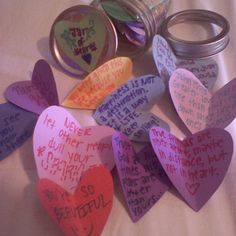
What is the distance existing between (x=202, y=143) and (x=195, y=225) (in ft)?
0.34

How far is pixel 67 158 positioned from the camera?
1.64ft

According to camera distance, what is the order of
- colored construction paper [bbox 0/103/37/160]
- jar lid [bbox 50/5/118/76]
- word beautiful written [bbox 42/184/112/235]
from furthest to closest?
1. jar lid [bbox 50/5/118/76]
2. colored construction paper [bbox 0/103/37/160]
3. word beautiful written [bbox 42/184/112/235]

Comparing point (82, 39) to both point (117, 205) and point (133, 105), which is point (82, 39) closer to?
point (133, 105)

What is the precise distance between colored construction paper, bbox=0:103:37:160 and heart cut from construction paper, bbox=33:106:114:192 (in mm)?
54

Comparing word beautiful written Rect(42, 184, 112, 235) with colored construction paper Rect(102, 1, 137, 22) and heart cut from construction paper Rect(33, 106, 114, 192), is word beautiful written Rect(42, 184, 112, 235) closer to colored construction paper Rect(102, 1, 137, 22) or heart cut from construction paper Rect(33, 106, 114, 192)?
heart cut from construction paper Rect(33, 106, 114, 192)

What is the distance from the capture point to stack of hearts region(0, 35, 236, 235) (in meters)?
0.46

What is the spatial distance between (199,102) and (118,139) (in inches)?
6.5

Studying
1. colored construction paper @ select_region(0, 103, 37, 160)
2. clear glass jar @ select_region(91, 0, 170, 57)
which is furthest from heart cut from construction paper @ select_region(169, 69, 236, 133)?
colored construction paper @ select_region(0, 103, 37, 160)

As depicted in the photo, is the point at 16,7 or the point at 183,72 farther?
the point at 16,7

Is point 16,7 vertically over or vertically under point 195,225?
over

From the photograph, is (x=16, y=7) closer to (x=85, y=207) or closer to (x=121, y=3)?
(x=121, y=3)

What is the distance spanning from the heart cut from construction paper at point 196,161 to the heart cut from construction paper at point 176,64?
153 millimetres

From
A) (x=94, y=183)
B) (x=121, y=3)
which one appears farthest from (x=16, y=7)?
(x=94, y=183)

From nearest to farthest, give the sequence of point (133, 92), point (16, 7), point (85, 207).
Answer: point (85, 207) < point (133, 92) < point (16, 7)
